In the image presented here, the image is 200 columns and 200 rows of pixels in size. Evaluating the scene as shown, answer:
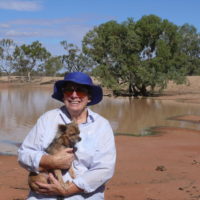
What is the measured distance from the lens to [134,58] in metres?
41.4

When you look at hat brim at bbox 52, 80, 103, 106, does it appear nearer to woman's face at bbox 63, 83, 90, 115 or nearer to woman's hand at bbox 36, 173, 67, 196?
woman's face at bbox 63, 83, 90, 115

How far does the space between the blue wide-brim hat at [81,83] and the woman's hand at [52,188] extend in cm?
76

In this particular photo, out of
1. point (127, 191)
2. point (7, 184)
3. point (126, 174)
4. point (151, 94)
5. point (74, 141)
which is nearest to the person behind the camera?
point (74, 141)

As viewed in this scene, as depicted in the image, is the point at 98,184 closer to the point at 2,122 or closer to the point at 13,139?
the point at 13,139

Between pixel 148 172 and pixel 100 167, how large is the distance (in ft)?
21.7

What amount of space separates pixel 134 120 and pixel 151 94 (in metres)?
23.0

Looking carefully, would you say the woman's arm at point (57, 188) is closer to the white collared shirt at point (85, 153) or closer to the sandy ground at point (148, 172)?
the white collared shirt at point (85, 153)

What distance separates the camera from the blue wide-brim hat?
3551mm

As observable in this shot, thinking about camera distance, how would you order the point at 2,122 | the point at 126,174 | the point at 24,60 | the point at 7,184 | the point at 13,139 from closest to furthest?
the point at 7,184, the point at 126,174, the point at 13,139, the point at 2,122, the point at 24,60

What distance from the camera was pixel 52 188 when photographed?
11.0 feet

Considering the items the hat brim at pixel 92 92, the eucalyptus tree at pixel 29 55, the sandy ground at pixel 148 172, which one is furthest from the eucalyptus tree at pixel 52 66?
the hat brim at pixel 92 92

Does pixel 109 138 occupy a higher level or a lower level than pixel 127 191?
higher

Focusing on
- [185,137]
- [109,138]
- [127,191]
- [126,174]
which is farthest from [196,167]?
[109,138]

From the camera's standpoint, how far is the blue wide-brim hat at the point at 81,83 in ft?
11.6
